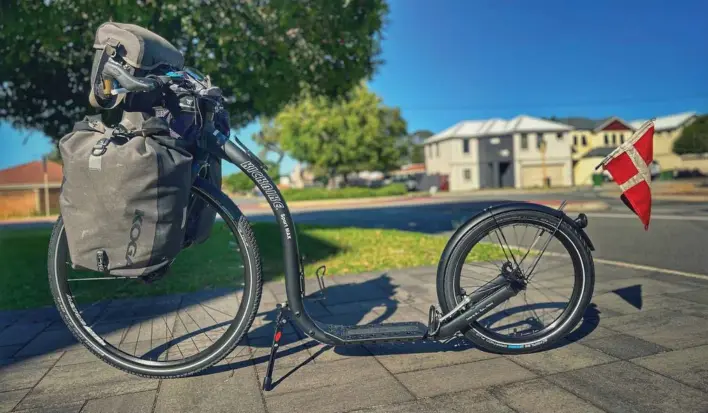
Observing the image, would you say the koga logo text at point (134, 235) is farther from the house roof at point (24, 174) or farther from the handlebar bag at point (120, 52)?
the house roof at point (24, 174)

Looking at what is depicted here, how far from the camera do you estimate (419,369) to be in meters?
2.88

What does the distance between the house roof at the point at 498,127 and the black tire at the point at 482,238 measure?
5689 centimetres

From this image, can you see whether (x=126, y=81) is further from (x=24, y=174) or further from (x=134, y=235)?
(x=24, y=174)

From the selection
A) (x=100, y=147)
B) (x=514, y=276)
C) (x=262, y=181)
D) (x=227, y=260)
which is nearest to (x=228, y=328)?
(x=262, y=181)

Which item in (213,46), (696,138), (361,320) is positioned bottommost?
(361,320)

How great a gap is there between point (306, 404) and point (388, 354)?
32.0 inches

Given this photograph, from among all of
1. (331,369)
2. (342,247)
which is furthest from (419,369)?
(342,247)

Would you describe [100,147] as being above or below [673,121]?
below

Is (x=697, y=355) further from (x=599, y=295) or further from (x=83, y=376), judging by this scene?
(x=83, y=376)

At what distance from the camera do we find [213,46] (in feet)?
26.5

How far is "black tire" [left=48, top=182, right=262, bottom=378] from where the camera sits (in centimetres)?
275

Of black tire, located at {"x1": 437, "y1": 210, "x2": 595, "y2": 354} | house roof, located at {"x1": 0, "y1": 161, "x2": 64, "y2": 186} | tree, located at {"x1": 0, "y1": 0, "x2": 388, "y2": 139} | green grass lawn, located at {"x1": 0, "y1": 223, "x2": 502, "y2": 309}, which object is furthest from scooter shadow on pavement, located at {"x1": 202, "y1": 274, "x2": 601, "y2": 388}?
house roof, located at {"x1": 0, "y1": 161, "x2": 64, "y2": 186}

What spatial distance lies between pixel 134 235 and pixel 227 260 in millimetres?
5129

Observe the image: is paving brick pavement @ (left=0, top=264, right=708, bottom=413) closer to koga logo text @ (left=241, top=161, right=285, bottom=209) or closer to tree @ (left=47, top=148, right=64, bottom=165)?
koga logo text @ (left=241, top=161, right=285, bottom=209)
